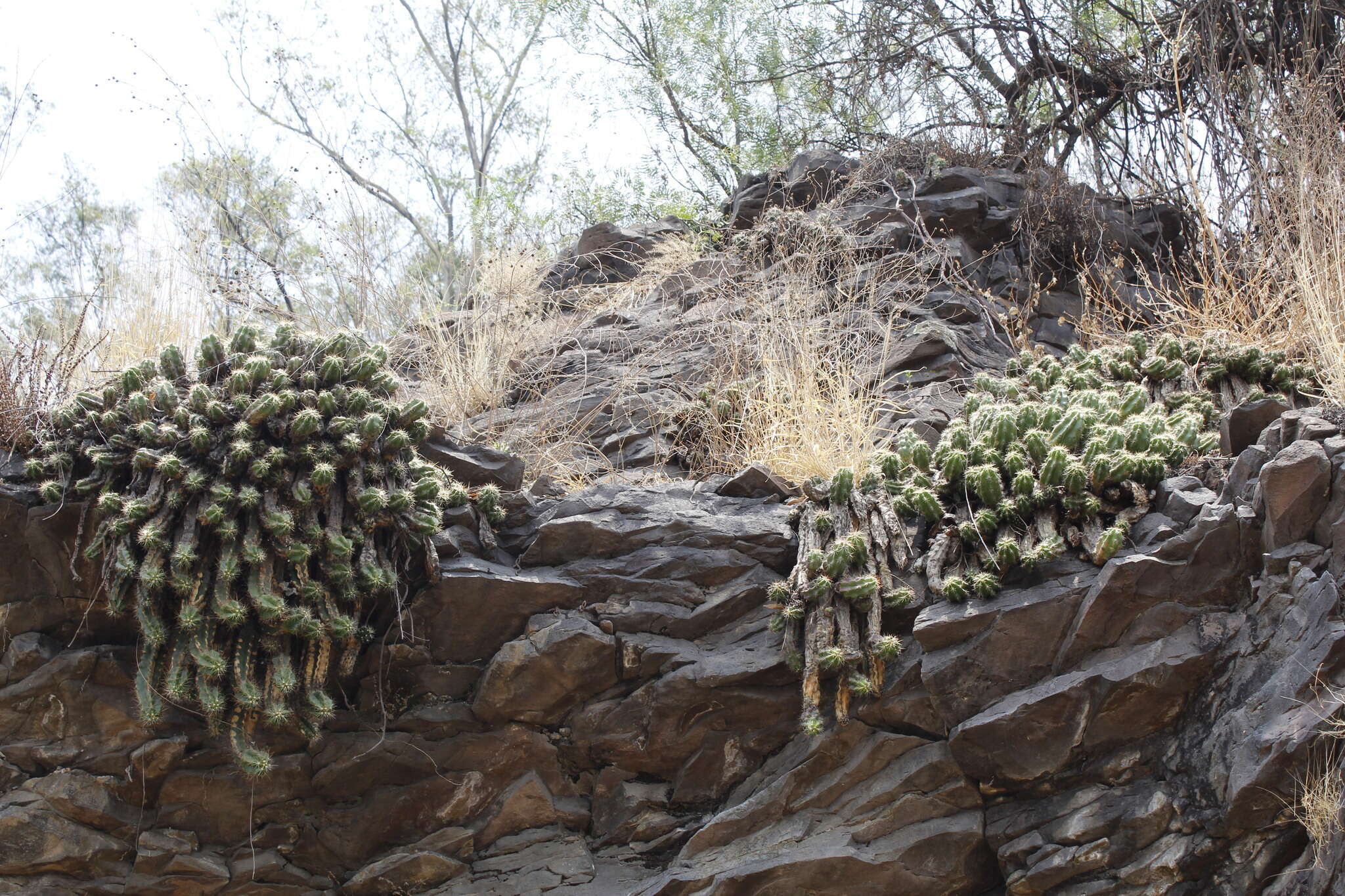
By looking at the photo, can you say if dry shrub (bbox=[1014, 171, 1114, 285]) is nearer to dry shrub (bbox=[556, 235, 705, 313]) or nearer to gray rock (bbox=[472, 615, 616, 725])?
dry shrub (bbox=[556, 235, 705, 313])

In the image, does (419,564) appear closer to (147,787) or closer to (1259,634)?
(147,787)

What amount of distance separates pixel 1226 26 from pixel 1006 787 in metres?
6.90

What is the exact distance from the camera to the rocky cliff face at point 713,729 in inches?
149

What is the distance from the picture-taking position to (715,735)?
4539mm

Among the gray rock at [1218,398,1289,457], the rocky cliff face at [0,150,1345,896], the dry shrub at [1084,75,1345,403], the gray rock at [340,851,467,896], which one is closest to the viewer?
the rocky cliff face at [0,150,1345,896]

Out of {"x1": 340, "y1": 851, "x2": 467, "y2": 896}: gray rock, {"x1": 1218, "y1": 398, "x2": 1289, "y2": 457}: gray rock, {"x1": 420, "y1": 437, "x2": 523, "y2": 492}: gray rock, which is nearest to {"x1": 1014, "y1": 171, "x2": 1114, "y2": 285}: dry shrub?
{"x1": 1218, "y1": 398, "x2": 1289, "y2": 457}: gray rock

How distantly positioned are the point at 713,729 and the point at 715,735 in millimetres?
23

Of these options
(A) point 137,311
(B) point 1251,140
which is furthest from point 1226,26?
(A) point 137,311

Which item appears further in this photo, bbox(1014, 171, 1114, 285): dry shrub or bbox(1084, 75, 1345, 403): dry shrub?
bbox(1014, 171, 1114, 285): dry shrub

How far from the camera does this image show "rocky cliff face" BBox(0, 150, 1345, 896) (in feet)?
12.4

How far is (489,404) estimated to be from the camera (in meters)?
7.21

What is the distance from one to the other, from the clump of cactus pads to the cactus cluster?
5.55 ft

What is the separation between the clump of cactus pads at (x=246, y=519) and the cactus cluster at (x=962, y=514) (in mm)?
1691

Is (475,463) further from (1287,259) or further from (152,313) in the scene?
(1287,259)
